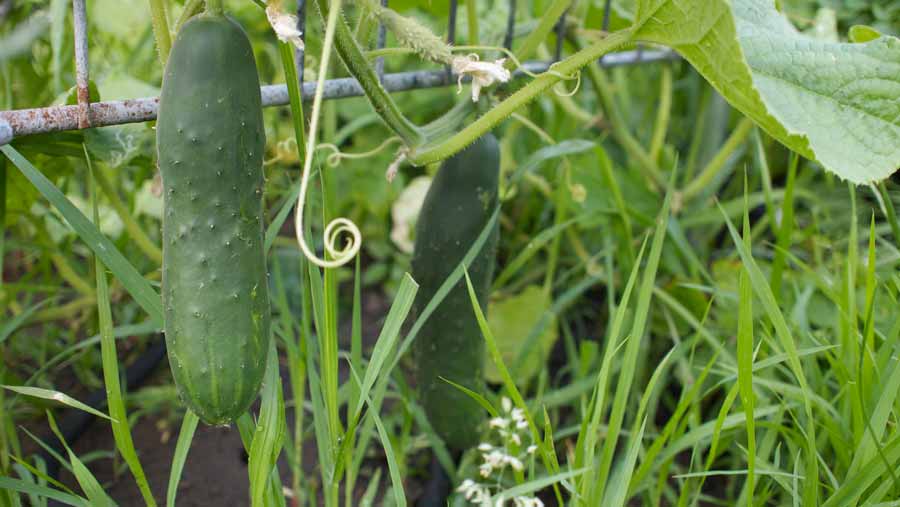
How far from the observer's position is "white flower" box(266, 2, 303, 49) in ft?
2.34

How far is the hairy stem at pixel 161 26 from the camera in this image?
33.4 inches

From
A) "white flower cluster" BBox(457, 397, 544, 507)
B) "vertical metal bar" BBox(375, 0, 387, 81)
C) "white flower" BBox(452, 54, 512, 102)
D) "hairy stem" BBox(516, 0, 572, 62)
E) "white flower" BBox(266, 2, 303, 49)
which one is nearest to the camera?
"white flower" BBox(266, 2, 303, 49)

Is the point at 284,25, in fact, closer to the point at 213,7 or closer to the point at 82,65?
the point at 213,7

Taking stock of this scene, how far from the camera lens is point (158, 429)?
1476 millimetres

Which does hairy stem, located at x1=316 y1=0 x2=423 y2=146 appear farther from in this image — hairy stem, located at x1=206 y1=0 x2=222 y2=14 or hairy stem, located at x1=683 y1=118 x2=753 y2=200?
hairy stem, located at x1=683 y1=118 x2=753 y2=200

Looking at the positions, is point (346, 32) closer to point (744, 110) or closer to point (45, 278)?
point (744, 110)

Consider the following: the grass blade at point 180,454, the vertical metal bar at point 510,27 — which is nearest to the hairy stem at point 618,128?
the vertical metal bar at point 510,27

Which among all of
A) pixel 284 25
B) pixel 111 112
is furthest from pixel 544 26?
pixel 111 112

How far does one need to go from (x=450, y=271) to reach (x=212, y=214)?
447 mm

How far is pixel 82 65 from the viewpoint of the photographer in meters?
0.88

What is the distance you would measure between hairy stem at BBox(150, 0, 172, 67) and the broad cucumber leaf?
0.53m

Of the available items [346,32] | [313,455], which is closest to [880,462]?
[346,32]

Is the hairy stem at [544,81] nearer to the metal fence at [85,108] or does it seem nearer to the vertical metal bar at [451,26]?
the metal fence at [85,108]

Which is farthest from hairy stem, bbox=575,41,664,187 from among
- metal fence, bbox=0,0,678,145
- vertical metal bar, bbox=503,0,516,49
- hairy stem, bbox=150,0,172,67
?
hairy stem, bbox=150,0,172,67
